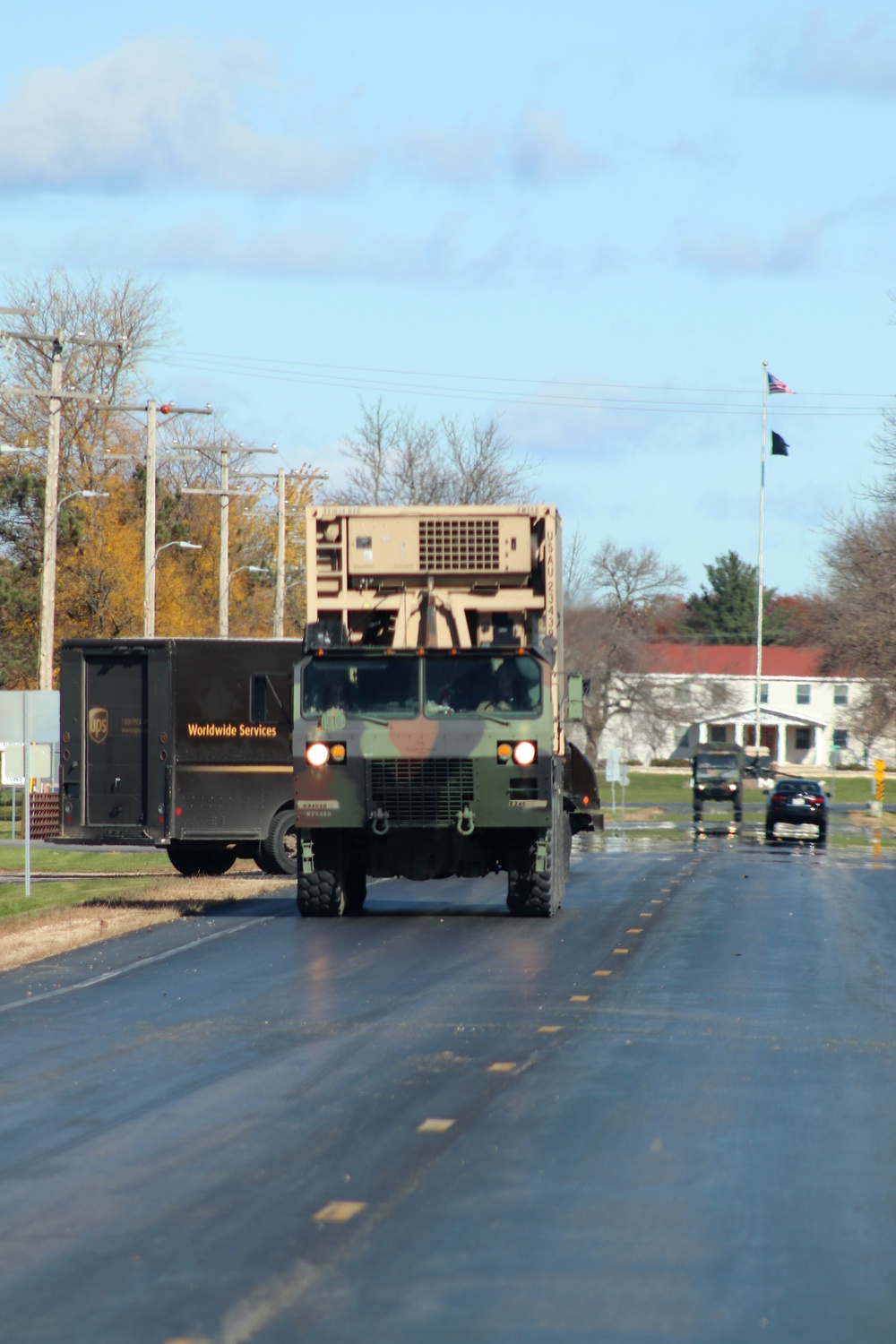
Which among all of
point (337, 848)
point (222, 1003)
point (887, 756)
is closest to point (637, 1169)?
point (222, 1003)

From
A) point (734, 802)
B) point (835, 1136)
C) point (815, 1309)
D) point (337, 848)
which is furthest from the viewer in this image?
point (734, 802)

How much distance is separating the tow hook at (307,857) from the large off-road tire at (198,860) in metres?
8.33

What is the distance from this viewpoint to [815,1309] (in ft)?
19.4

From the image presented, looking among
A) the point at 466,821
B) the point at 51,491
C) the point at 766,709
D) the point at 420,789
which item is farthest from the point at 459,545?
the point at 766,709

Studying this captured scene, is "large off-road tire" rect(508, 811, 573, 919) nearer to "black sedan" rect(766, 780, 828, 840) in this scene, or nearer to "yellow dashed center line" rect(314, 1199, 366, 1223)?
"yellow dashed center line" rect(314, 1199, 366, 1223)

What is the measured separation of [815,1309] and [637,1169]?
206 cm

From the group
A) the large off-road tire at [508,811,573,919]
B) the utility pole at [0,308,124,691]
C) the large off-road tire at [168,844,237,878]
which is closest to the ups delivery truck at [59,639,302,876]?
the large off-road tire at [168,844,237,878]

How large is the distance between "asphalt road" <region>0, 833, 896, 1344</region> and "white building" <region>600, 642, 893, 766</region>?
95.4 m

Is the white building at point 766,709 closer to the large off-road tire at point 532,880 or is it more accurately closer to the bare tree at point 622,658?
the bare tree at point 622,658

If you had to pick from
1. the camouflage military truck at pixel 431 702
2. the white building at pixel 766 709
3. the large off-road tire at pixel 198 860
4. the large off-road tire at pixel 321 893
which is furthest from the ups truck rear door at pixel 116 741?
the white building at pixel 766 709

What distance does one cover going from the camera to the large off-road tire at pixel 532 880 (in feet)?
64.6

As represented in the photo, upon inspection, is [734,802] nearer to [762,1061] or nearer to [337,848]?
[337,848]

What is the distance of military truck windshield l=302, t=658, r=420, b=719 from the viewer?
19422 millimetres

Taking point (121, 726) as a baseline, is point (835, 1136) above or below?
below
